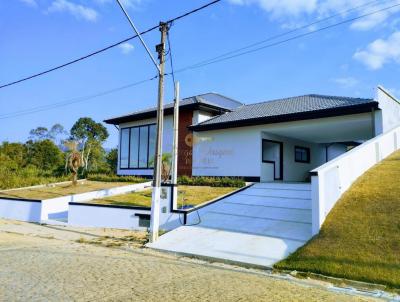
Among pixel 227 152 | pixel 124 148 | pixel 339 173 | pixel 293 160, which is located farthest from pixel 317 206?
pixel 124 148

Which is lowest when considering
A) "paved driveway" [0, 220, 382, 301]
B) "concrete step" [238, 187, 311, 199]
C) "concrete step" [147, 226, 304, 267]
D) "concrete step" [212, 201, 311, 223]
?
"paved driveway" [0, 220, 382, 301]

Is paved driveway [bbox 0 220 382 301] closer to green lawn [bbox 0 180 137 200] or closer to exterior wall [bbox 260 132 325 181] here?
green lawn [bbox 0 180 137 200]

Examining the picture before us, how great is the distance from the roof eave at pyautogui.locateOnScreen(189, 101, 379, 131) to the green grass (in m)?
4.66

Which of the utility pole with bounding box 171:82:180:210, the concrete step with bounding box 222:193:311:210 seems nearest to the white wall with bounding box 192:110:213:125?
the utility pole with bounding box 171:82:180:210

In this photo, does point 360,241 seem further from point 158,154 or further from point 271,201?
point 158,154

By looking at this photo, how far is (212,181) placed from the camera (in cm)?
1739

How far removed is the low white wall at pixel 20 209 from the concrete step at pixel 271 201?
8.60 metres

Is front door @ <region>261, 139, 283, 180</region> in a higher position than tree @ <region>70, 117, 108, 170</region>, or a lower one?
lower

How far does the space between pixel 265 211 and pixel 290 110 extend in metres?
6.97

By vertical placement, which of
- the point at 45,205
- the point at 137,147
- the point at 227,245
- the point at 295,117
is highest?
the point at 295,117

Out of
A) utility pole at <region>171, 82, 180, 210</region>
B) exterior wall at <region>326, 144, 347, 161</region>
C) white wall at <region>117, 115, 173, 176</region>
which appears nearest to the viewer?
utility pole at <region>171, 82, 180, 210</region>

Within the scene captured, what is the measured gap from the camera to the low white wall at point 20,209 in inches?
626

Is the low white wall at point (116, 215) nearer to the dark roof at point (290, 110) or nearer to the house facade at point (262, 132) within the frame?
the house facade at point (262, 132)

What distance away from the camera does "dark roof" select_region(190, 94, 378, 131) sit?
14.8 meters
